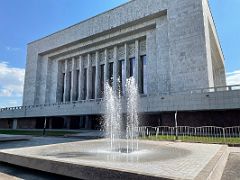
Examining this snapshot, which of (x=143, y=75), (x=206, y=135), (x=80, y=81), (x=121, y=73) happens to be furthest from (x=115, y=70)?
(x=206, y=135)

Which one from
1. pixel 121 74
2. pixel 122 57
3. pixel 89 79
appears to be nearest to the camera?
pixel 121 74

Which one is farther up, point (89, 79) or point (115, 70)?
point (115, 70)

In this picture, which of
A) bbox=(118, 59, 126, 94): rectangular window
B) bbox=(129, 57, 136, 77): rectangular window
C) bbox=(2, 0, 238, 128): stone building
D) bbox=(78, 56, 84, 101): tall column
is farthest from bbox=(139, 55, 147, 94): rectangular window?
bbox=(78, 56, 84, 101): tall column

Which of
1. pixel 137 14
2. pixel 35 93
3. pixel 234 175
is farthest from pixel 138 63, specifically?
pixel 234 175

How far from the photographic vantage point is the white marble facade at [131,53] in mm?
24969

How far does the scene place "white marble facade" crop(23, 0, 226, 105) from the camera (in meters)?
25.0

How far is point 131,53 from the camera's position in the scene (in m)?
33.2

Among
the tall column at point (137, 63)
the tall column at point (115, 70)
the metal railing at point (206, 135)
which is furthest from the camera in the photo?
the tall column at point (115, 70)

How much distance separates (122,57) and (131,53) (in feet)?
5.46

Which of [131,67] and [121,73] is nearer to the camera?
[131,67]

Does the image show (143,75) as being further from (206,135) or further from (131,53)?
(206,135)

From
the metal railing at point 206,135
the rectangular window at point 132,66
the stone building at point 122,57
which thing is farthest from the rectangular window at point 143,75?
the metal railing at point 206,135

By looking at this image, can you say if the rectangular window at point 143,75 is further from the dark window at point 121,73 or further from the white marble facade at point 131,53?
the dark window at point 121,73

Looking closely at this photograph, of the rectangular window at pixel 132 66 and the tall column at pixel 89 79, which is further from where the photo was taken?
the tall column at pixel 89 79
